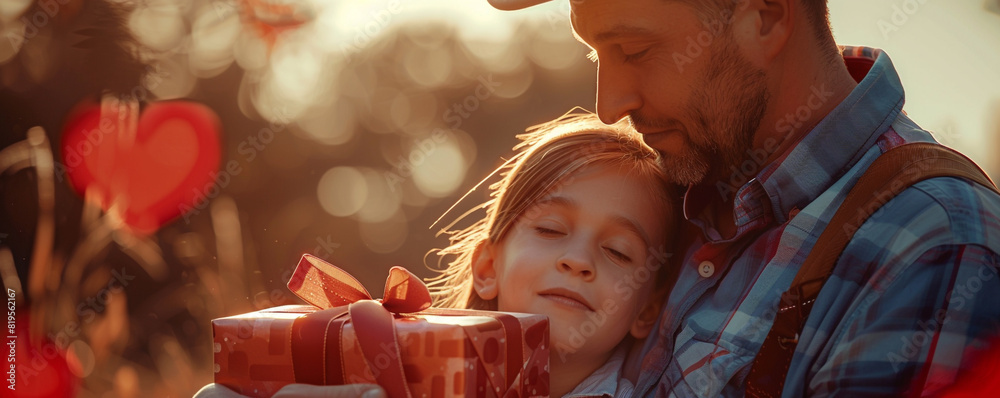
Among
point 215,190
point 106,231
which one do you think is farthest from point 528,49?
point 106,231

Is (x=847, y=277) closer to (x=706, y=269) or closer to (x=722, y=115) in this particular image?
(x=706, y=269)

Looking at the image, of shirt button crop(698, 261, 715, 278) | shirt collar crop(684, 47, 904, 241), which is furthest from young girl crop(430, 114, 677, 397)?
shirt collar crop(684, 47, 904, 241)

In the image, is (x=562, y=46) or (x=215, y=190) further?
(x=562, y=46)

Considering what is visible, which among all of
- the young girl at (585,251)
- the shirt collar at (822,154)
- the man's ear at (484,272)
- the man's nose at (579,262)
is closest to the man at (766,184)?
the shirt collar at (822,154)

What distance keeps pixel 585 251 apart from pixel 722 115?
1.85 feet

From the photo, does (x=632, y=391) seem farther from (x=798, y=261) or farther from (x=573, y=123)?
(x=573, y=123)

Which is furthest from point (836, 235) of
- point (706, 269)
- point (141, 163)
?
point (141, 163)

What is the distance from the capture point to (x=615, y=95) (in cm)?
238

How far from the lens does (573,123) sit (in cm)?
305

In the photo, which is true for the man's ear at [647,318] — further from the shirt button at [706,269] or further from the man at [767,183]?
the shirt button at [706,269]

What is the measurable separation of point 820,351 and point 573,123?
4.85 feet

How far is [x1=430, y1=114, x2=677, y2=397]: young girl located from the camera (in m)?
2.42

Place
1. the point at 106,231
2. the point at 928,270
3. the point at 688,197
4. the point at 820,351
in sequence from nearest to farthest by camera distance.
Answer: the point at 928,270 → the point at 820,351 → the point at 688,197 → the point at 106,231

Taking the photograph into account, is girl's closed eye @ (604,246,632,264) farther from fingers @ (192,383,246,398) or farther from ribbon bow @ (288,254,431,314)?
fingers @ (192,383,246,398)
